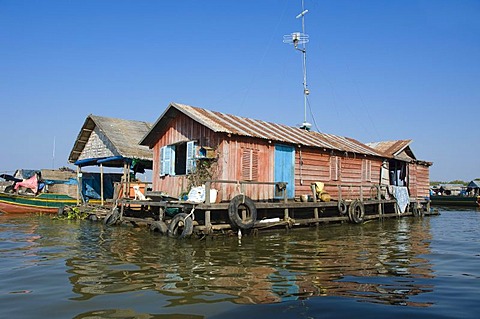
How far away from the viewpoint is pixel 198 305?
619cm

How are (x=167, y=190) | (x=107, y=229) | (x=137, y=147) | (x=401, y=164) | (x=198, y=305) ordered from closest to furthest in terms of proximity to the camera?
(x=198, y=305), (x=107, y=229), (x=167, y=190), (x=137, y=147), (x=401, y=164)

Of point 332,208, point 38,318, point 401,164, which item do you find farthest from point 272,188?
point 401,164

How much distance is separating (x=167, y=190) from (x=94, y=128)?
913cm

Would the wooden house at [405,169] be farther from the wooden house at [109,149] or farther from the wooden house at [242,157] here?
the wooden house at [109,149]

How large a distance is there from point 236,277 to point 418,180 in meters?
23.5

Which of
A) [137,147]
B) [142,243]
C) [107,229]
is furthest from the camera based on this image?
[137,147]

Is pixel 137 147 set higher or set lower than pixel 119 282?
higher

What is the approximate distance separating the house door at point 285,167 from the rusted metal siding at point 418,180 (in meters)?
12.6

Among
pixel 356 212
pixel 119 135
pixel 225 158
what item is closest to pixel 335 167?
pixel 356 212

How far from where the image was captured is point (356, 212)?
19234mm

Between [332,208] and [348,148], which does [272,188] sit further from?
[348,148]

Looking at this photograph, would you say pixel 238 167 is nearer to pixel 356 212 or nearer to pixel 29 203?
pixel 356 212

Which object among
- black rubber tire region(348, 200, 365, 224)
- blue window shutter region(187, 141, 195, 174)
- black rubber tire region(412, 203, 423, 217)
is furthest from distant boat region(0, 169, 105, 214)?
black rubber tire region(412, 203, 423, 217)

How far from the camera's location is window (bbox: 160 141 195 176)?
1664 cm
